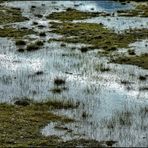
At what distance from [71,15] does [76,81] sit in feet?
132

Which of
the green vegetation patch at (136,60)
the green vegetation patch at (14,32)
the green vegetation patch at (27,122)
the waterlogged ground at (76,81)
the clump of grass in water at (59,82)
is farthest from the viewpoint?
the green vegetation patch at (14,32)

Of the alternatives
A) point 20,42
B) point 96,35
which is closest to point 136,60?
point 96,35

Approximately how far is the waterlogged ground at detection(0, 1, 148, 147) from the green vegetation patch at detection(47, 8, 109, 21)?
279 centimetres

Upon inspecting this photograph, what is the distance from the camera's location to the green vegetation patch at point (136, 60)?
43.5 metres

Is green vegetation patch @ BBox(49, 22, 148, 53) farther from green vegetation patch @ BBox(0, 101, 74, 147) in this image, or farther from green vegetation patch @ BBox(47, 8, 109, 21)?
green vegetation patch @ BBox(0, 101, 74, 147)

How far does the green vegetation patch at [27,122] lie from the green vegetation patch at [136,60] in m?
13.5

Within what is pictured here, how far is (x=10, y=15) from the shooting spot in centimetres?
7394

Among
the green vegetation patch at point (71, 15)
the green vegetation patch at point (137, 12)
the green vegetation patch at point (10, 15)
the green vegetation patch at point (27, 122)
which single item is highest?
the green vegetation patch at point (27, 122)

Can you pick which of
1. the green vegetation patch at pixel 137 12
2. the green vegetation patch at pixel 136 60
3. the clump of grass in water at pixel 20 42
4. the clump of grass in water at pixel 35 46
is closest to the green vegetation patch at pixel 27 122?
the green vegetation patch at pixel 136 60

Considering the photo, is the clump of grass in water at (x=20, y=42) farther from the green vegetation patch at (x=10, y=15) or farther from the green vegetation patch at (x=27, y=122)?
the green vegetation patch at (x=27, y=122)

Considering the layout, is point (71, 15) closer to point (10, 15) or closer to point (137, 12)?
point (10, 15)

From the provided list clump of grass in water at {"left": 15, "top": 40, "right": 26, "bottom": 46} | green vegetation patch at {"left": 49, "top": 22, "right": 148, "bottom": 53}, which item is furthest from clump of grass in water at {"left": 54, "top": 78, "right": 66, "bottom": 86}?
clump of grass in water at {"left": 15, "top": 40, "right": 26, "bottom": 46}

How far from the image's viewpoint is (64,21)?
2783 inches

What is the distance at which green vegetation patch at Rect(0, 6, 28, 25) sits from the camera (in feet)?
225
